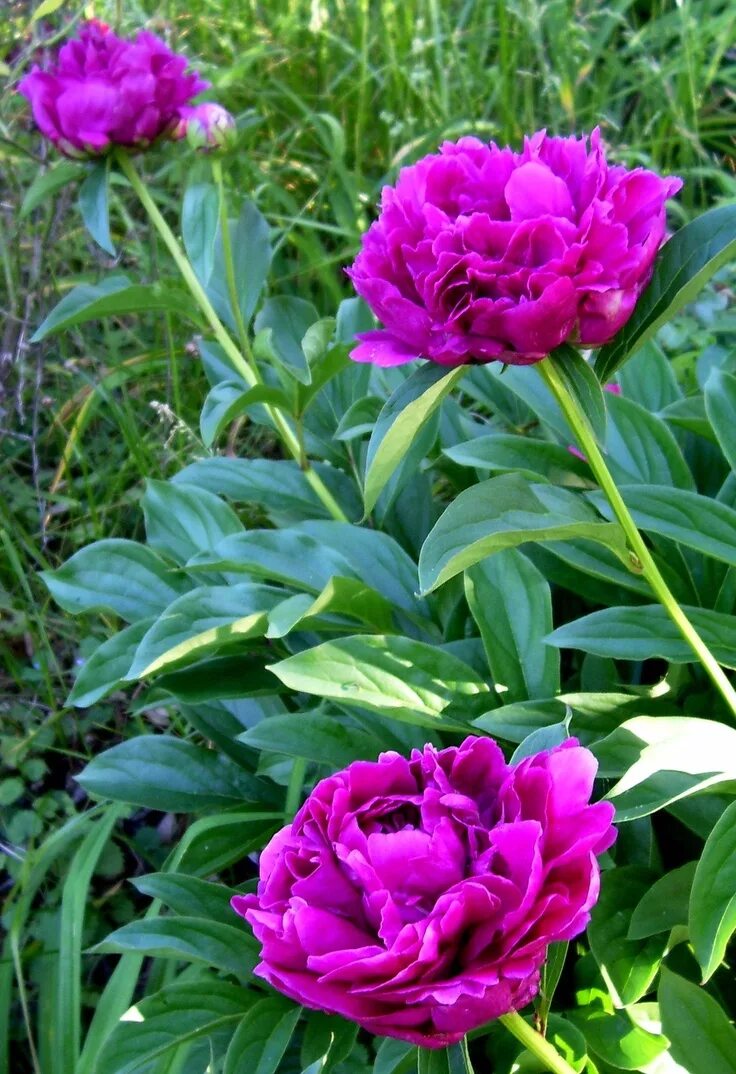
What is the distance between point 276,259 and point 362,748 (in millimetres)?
1523

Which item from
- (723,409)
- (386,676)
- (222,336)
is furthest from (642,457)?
(222,336)

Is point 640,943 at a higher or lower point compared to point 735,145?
lower

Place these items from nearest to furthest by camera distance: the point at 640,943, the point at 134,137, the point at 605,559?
1. the point at 640,943
2. the point at 605,559
3. the point at 134,137

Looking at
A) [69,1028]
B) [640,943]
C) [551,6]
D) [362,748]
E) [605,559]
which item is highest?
[551,6]

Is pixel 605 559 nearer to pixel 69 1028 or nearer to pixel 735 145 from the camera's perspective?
pixel 69 1028

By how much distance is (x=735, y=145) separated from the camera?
8.37 ft

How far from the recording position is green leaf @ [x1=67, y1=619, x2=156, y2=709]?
45.8 inches

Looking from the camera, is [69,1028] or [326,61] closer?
[69,1028]

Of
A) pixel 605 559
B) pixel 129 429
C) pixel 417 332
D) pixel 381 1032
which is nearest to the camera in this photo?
pixel 381 1032

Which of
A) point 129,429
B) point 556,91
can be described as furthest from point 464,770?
point 556,91

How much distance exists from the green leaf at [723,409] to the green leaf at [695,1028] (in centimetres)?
→ 47

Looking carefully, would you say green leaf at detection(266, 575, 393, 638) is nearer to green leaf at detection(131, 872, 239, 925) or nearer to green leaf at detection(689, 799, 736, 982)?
green leaf at detection(131, 872, 239, 925)

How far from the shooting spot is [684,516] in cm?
100

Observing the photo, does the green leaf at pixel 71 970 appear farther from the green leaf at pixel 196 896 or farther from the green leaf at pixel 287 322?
the green leaf at pixel 287 322
